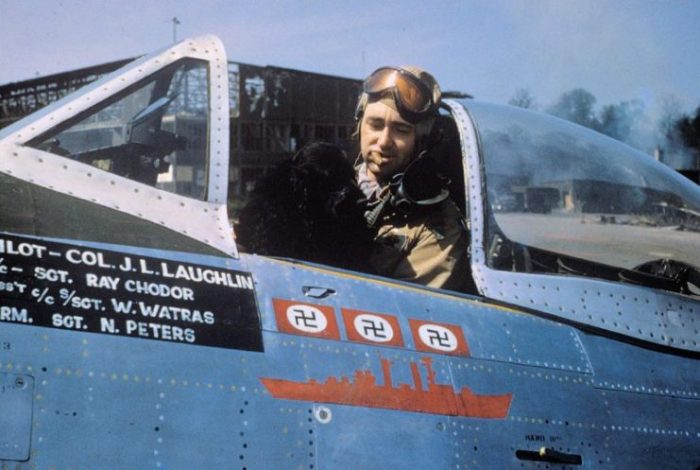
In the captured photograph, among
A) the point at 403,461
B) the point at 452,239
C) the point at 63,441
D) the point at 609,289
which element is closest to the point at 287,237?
the point at 452,239

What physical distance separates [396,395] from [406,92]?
1.54 meters

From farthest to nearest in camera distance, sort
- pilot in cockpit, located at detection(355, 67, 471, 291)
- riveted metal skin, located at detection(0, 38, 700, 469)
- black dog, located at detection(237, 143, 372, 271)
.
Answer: pilot in cockpit, located at detection(355, 67, 471, 291), black dog, located at detection(237, 143, 372, 271), riveted metal skin, located at detection(0, 38, 700, 469)

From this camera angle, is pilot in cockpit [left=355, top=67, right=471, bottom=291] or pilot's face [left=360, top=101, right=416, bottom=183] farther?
pilot's face [left=360, top=101, right=416, bottom=183]

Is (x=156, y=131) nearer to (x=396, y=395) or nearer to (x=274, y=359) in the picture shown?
(x=274, y=359)

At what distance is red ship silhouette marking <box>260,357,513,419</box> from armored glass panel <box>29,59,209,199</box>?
2.68ft

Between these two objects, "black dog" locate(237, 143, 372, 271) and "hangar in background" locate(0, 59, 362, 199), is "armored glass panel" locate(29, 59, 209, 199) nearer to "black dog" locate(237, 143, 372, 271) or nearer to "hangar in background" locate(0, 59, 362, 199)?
"black dog" locate(237, 143, 372, 271)

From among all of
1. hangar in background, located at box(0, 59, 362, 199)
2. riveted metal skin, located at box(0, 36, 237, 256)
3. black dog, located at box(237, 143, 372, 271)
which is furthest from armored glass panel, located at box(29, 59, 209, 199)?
hangar in background, located at box(0, 59, 362, 199)

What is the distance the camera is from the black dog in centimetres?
294

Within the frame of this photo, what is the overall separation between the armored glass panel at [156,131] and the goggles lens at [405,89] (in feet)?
3.19

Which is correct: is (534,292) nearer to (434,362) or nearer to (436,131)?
(434,362)

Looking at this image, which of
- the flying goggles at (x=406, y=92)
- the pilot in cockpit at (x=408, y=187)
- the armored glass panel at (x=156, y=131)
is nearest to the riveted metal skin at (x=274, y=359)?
the armored glass panel at (x=156, y=131)

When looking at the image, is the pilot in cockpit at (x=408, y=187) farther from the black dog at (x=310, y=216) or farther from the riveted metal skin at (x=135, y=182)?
the riveted metal skin at (x=135, y=182)

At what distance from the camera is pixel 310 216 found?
9.84 feet

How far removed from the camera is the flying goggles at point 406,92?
3.37 meters
